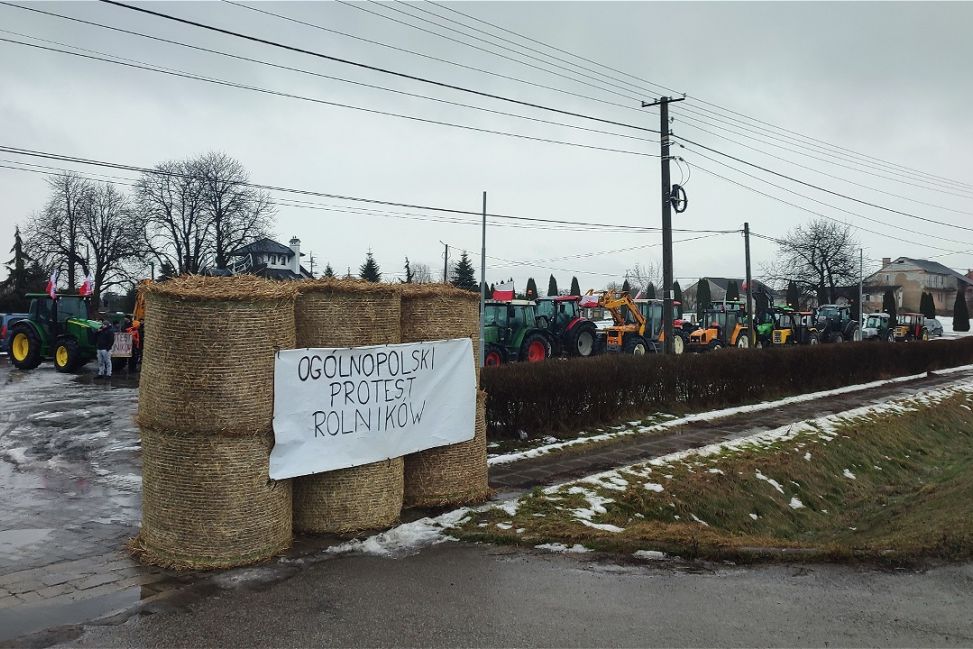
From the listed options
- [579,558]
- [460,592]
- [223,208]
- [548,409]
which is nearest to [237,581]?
[460,592]

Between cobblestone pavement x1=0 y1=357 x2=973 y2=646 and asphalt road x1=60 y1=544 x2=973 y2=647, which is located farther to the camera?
cobblestone pavement x1=0 y1=357 x2=973 y2=646

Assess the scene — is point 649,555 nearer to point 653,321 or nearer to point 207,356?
point 207,356

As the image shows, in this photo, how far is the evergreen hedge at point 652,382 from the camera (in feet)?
40.7

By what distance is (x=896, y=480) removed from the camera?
1368 cm

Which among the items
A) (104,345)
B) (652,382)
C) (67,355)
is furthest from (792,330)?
(67,355)

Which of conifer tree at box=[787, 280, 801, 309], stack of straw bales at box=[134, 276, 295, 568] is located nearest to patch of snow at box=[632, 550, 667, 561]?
stack of straw bales at box=[134, 276, 295, 568]

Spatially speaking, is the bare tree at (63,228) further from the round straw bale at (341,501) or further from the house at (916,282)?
the house at (916,282)

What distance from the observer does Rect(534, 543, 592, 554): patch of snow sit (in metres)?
6.51

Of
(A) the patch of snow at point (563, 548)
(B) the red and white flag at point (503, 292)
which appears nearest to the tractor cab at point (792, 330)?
(B) the red and white flag at point (503, 292)

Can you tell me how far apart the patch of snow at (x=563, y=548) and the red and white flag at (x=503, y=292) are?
16939 millimetres

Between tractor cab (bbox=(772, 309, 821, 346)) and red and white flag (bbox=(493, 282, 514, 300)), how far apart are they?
626 inches

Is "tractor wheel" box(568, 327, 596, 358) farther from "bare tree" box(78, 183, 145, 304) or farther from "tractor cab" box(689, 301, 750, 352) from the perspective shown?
"bare tree" box(78, 183, 145, 304)

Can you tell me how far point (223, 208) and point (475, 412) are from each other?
41743 millimetres

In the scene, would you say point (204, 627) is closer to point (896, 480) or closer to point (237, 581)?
point (237, 581)
